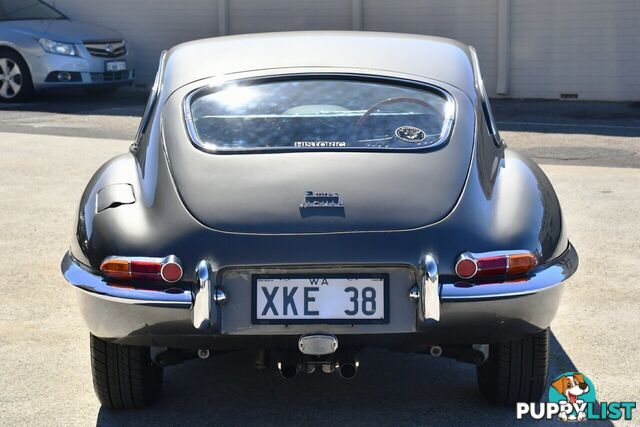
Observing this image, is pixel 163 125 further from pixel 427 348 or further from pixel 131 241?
pixel 427 348

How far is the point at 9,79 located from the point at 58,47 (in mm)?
861

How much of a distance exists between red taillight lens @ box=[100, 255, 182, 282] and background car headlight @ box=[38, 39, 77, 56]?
12.9 metres

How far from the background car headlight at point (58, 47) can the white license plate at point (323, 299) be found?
13144mm

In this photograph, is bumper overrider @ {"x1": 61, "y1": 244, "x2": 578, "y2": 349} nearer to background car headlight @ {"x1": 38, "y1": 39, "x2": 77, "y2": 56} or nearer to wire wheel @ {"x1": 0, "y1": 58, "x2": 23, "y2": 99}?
background car headlight @ {"x1": 38, "y1": 39, "x2": 77, "y2": 56}

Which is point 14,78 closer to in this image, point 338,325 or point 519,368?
point 519,368

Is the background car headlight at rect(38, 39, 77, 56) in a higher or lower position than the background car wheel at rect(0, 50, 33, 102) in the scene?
higher

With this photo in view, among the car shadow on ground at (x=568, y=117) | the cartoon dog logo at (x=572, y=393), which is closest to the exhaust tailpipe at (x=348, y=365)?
the cartoon dog logo at (x=572, y=393)

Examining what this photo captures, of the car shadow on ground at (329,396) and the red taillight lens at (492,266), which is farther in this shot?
the car shadow on ground at (329,396)

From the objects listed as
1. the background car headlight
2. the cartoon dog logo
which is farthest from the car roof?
Result: the background car headlight

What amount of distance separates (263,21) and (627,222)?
39.9 feet

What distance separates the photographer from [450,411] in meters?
4.65

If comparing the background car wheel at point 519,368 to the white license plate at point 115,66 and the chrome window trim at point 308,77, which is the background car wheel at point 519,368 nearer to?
the chrome window trim at point 308,77

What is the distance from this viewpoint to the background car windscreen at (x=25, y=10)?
56.8 feet

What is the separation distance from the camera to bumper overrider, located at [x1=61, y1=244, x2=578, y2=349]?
13.3 ft
